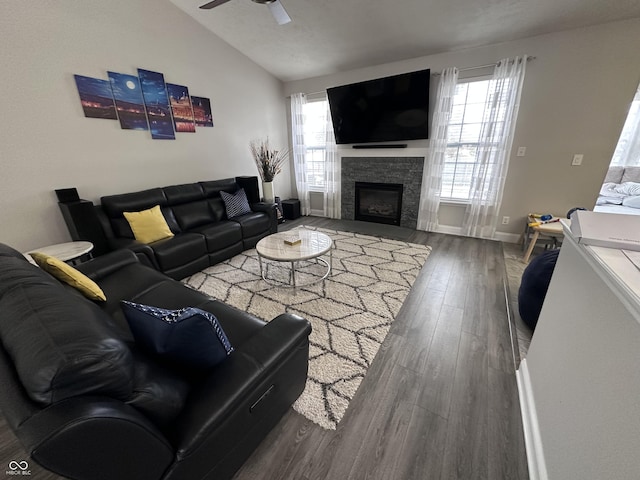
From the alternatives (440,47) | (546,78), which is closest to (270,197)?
(440,47)

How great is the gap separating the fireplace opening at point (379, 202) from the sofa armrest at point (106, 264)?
3.62m

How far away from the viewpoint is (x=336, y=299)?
2.37 meters

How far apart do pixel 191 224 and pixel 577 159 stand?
4.88m

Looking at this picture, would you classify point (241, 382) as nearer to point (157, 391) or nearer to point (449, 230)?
point (157, 391)

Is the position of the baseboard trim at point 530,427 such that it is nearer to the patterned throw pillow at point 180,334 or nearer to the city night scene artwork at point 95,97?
Answer: the patterned throw pillow at point 180,334

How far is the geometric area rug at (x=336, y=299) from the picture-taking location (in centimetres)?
153

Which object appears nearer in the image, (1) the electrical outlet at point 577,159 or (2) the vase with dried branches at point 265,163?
(1) the electrical outlet at point 577,159

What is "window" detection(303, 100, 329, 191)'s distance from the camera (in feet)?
15.4

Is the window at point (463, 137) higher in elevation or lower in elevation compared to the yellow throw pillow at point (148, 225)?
higher

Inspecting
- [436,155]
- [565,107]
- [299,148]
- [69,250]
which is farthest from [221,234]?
[565,107]

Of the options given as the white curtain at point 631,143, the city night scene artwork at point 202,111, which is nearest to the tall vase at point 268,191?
the city night scene artwork at point 202,111

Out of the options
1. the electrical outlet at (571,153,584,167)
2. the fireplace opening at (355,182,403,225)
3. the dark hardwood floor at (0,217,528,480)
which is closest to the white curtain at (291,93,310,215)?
the fireplace opening at (355,182,403,225)

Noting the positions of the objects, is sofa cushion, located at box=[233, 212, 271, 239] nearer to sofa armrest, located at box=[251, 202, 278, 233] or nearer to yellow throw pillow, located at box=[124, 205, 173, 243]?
sofa armrest, located at box=[251, 202, 278, 233]

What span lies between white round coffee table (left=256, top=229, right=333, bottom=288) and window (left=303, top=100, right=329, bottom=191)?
248 centimetres
